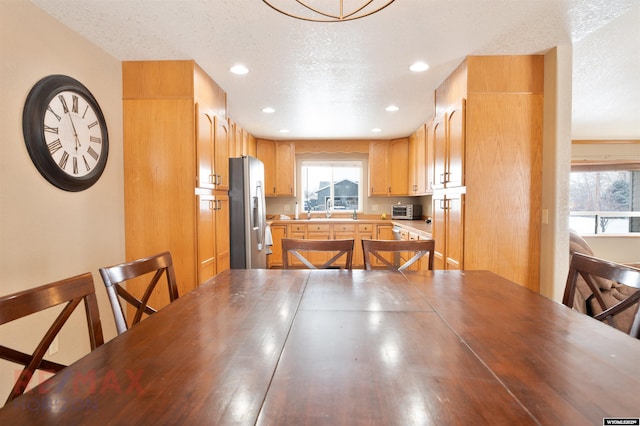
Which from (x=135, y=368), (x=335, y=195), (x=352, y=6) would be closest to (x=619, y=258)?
(x=335, y=195)

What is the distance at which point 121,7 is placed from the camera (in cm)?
179

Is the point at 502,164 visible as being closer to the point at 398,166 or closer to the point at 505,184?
the point at 505,184

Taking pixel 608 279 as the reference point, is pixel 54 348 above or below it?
below

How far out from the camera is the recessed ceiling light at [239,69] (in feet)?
8.37

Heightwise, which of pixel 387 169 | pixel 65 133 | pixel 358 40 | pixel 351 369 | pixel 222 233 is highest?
pixel 358 40

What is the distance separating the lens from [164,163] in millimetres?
2500

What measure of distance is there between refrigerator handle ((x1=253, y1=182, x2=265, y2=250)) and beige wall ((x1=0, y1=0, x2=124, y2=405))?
4.27ft

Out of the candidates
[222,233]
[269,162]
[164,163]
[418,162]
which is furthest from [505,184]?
[269,162]

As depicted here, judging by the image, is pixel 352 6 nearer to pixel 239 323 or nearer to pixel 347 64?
pixel 347 64

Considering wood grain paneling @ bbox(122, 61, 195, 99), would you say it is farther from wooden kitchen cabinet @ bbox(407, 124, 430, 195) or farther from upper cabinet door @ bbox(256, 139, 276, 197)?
upper cabinet door @ bbox(256, 139, 276, 197)

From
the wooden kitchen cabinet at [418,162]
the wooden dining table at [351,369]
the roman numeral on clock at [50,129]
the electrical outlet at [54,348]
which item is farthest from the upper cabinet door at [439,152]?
the electrical outlet at [54,348]

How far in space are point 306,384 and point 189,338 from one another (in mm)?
415

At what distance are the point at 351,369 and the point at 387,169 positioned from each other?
488 cm

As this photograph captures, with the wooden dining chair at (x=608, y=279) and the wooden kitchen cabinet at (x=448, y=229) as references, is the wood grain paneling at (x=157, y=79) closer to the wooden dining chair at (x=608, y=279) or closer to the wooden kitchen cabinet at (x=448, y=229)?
the wooden kitchen cabinet at (x=448, y=229)
